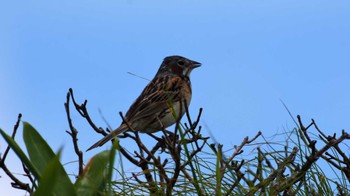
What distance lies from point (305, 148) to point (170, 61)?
493cm

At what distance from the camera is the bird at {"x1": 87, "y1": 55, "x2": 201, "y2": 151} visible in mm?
7926

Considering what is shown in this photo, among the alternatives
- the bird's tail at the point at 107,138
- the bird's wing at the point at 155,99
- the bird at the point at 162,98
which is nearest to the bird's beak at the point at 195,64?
the bird at the point at 162,98

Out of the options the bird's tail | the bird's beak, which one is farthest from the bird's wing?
the bird's tail

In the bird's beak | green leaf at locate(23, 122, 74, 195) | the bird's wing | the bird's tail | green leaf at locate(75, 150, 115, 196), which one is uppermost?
the bird's beak

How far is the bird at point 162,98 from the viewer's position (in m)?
7.93

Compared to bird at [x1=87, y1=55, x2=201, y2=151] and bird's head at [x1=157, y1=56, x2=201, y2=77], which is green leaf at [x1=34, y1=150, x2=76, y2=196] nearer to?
bird at [x1=87, y1=55, x2=201, y2=151]

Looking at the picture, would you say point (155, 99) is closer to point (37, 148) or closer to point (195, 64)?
point (195, 64)

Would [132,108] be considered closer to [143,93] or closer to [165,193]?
[143,93]

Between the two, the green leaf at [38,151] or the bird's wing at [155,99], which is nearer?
the green leaf at [38,151]

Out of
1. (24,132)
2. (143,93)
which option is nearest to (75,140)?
(24,132)

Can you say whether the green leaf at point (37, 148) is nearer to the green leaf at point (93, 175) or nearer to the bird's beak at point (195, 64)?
the green leaf at point (93, 175)

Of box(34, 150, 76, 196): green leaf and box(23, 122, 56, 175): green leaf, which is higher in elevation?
box(23, 122, 56, 175): green leaf

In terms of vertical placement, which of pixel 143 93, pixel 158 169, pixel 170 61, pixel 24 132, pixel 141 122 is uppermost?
pixel 170 61

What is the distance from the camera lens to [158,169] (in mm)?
4559
